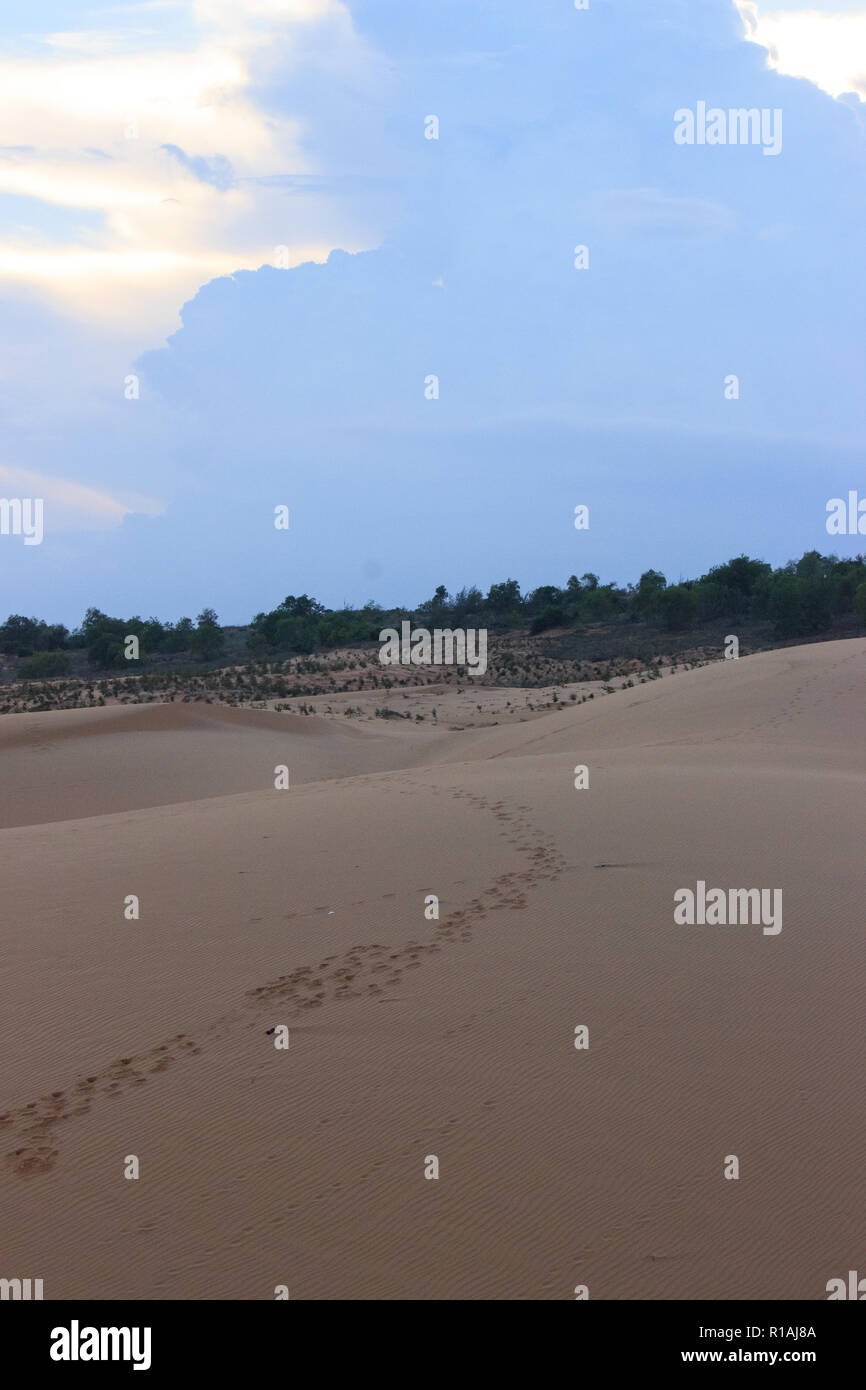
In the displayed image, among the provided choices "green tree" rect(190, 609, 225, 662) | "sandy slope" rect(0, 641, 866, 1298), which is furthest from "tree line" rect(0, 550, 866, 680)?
"sandy slope" rect(0, 641, 866, 1298)

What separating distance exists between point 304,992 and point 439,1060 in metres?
1.08

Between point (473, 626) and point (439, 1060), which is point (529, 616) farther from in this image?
point (439, 1060)

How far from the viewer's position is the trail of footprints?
396cm

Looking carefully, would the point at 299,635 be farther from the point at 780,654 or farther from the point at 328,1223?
the point at 328,1223

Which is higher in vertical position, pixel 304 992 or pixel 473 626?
pixel 473 626

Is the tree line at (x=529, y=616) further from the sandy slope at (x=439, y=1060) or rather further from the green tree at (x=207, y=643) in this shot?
the sandy slope at (x=439, y=1060)

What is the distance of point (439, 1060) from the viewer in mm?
4426

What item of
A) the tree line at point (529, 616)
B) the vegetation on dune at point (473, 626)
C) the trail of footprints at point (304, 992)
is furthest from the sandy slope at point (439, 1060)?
the tree line at point (529, 616)

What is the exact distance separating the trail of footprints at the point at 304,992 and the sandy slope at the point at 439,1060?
0.02 m

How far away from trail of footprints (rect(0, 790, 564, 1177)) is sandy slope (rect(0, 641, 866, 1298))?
17 mm

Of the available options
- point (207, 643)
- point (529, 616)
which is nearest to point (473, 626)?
point (529, 616)

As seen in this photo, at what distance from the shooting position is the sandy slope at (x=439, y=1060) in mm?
3299
